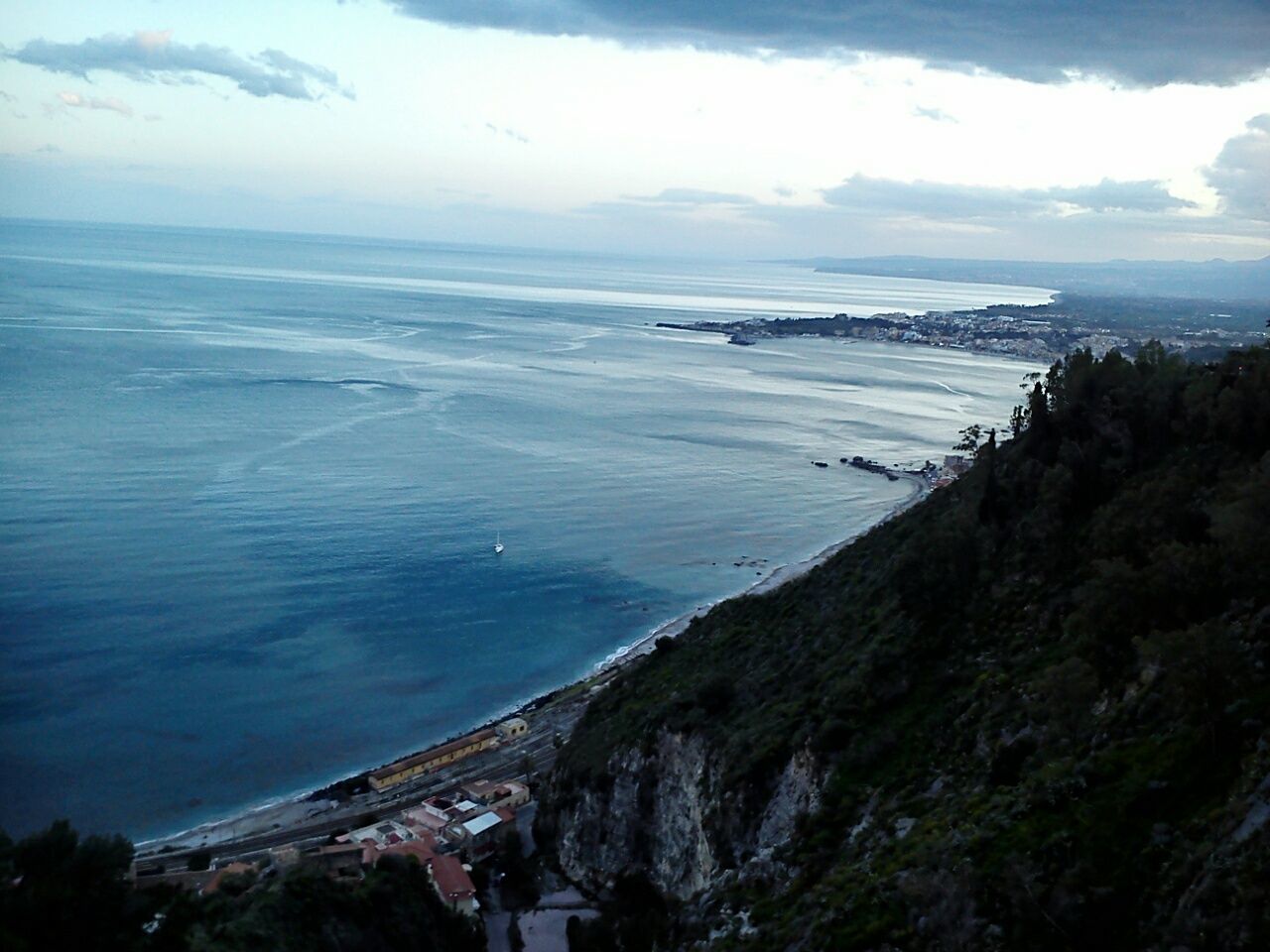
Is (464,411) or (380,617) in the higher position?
(464,411)

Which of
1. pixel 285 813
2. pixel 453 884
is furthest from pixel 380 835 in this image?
pixel 453 884

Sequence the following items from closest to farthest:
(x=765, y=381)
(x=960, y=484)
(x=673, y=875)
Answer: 1. (x=673, y=875)
2. (x=960, y=484)
3. (x=765, y=381)

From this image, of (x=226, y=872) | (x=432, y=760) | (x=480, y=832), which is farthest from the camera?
(x=432, y=760)

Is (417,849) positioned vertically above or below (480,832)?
above

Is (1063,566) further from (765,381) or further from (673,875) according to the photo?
(765,381)

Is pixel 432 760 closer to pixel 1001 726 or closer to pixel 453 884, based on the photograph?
pixel 453 884

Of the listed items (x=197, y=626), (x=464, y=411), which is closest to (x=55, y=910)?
(x=197, y=626)

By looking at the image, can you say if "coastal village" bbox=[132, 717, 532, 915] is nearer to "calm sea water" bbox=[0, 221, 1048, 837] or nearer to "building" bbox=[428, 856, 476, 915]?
"building" bbox=[428, 856, 476, 915]
